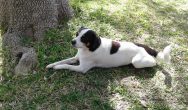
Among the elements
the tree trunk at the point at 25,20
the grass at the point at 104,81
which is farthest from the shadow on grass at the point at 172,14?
the tree trunk at the point at 25,20

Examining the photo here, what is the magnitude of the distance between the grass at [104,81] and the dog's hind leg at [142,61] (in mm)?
138

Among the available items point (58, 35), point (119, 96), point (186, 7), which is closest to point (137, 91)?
point (119, 96)

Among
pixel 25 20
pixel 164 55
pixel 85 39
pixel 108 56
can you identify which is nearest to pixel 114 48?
pixel 108 56

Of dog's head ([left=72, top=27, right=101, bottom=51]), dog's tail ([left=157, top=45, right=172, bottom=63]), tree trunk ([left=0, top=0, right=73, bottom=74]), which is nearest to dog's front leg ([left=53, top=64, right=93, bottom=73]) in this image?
dog's head ([left=72, top=27, right=101, bottom=51])

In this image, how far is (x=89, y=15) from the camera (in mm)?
6836

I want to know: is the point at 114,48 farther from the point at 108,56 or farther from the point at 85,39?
the point at 85,39

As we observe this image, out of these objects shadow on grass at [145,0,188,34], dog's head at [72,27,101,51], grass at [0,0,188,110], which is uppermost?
dog's head at [72,27,101,51]

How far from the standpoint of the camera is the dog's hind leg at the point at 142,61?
530cm

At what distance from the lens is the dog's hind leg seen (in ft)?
17.4

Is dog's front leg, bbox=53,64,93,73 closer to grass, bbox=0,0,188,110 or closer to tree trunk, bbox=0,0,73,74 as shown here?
grass, bbox=0,0,188,110

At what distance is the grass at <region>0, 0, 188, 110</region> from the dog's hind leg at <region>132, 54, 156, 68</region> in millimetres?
138

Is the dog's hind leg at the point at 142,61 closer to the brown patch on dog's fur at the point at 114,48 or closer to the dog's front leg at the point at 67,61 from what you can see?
the brown patch on dog's fur at the point at 114,48

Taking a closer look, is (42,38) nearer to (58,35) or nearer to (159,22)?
(58,35)

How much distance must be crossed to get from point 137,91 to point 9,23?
8.02 ft
